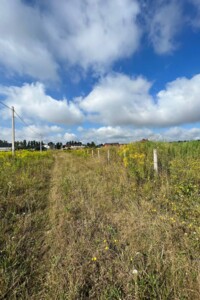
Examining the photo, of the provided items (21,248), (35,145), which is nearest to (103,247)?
(21,248)

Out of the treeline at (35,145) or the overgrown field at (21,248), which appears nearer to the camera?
the overgrown field at (21,248)

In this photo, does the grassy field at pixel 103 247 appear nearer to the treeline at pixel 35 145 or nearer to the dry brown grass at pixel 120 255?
the dry brown grass at pixel 120 255

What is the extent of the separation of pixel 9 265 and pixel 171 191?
381 centimetres

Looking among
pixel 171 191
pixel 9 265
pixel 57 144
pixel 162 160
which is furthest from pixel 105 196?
pixel 57 144

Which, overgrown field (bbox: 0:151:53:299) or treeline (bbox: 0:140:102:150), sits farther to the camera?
treeline (bbox: 0:140:102:150)

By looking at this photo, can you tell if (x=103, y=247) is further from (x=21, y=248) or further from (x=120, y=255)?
(x=21, y=248)

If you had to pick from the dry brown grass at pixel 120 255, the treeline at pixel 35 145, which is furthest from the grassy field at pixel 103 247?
the treeline at pixel 35 145

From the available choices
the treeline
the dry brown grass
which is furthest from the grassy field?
the treeline

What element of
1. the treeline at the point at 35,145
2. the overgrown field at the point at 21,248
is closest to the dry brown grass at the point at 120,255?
the overgrown field at the point at 21,248

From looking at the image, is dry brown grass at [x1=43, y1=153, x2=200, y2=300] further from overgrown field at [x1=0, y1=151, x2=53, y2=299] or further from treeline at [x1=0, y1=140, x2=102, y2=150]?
treeline at [x1=0, y1=140, x2=102, y2=150]

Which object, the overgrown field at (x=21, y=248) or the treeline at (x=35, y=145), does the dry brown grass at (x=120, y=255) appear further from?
the treeline at (x=35, y=145)

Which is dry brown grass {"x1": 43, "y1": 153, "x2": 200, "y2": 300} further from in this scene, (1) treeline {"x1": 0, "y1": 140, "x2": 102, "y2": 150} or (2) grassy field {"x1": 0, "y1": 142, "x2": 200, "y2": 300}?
(1) treeline {"x1": 0, "y1": 140, "x2": 102, "y2": 150}

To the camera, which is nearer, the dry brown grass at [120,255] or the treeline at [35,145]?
the dry brown grass at [120,255]

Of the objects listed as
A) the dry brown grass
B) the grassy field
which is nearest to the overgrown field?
the grassy field
